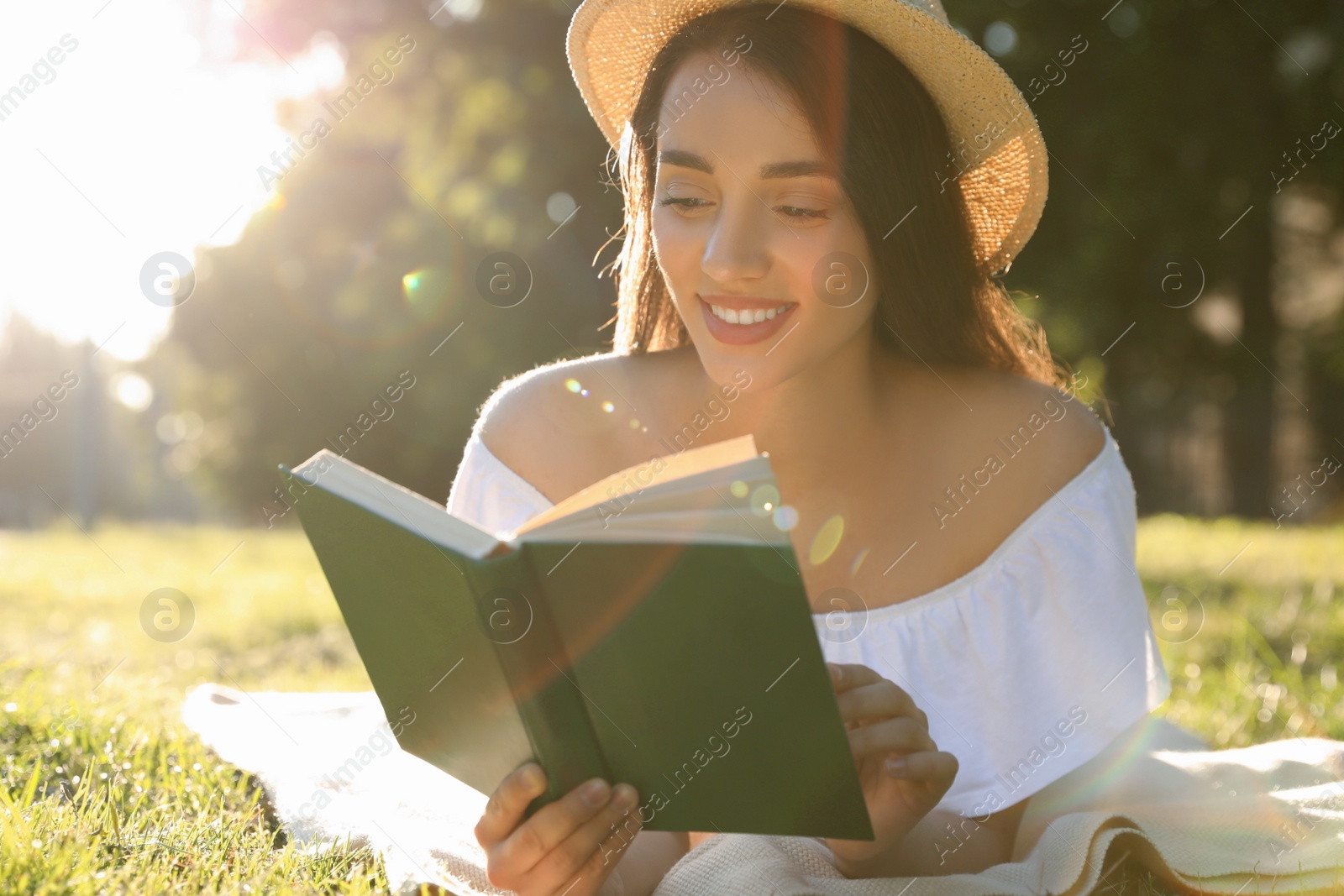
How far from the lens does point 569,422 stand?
2955 mm

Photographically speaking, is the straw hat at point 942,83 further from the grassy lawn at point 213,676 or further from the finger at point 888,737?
the grassy lawn at point 213,676

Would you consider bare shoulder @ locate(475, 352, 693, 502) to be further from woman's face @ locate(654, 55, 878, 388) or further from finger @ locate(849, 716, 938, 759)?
finger @ locate(849, 716, 938, 759)

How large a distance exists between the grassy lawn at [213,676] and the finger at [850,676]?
77 cm

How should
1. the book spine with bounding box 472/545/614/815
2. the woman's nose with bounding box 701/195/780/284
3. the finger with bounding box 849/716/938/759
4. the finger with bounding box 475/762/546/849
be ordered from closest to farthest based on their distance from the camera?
the book spine with bounding box 472/545/614/815 → the finger with bounding box 475/762/546/849 → the finger with bounding box 849/716/938/759 → the woman's nose with bounding box 701/195/780/284

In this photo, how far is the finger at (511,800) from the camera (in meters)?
1.61

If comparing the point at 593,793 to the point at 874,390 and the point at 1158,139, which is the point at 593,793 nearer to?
the point at 874,390

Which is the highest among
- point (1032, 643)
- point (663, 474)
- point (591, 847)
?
point (663, 474)

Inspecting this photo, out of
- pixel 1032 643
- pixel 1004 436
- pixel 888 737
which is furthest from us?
pixel 1004 436

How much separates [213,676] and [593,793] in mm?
3334

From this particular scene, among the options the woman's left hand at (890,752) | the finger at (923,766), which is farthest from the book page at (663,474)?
the finger at (923,766)

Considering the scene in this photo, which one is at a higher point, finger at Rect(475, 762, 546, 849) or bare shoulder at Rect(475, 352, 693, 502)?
bare shoulder at Rect(475, 352, 693, 502)

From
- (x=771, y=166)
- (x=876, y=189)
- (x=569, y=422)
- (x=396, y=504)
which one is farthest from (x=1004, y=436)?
(x=396, y=504)

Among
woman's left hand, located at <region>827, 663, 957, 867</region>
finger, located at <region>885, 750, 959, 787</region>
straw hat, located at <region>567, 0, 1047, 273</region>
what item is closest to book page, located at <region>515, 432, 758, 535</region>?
woman's left hand, located at <region>827, 663, 957, 867</region>

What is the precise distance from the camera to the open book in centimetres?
138
